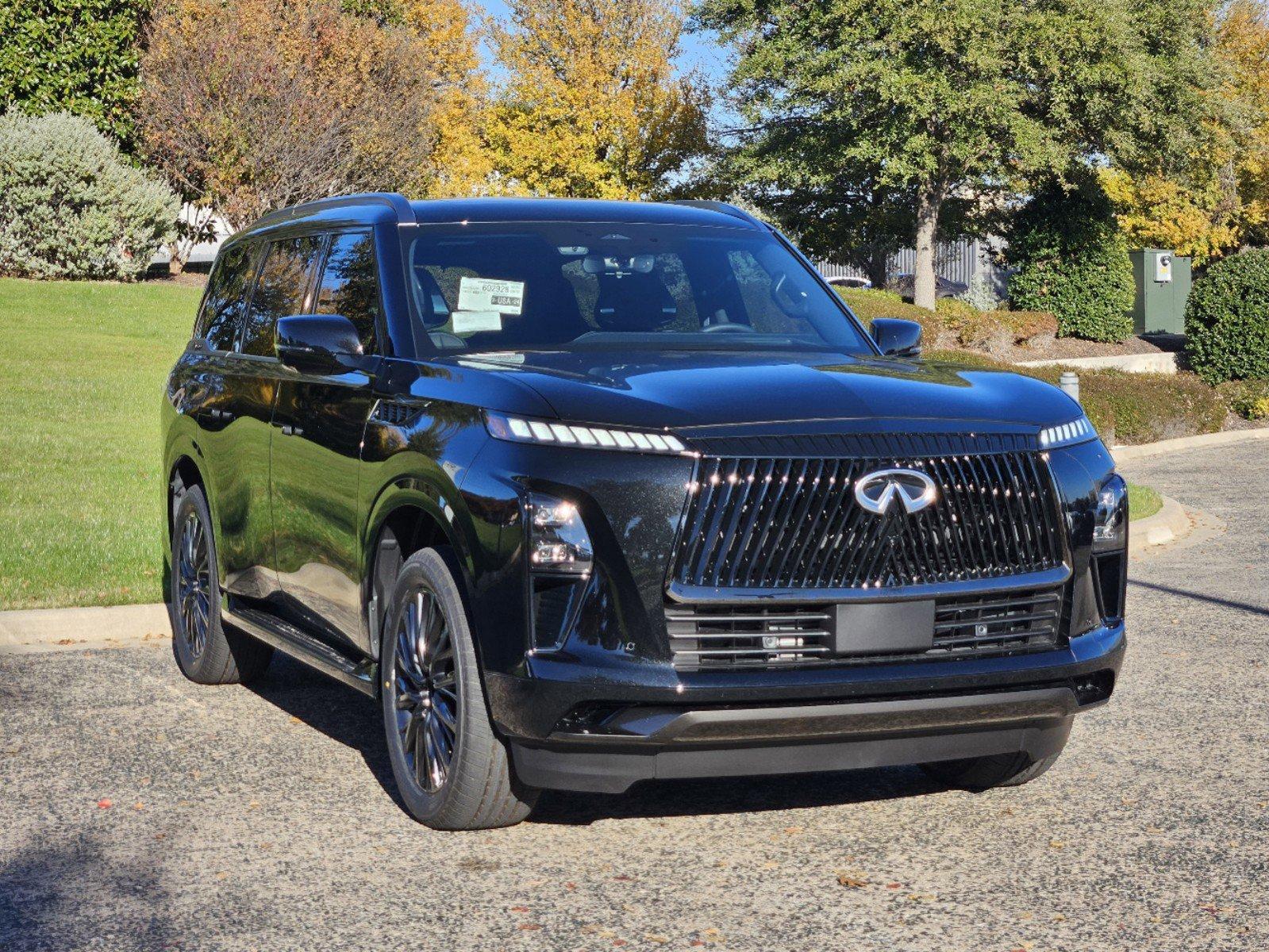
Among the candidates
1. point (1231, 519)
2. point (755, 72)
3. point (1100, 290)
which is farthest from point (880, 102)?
point (1231, 519)

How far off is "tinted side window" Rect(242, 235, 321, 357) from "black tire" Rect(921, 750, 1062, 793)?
317cm

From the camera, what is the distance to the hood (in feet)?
16.1

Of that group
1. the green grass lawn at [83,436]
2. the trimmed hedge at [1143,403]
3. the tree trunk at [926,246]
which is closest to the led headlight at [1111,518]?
the green grass lawn at [83,436]

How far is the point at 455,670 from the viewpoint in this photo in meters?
5.15

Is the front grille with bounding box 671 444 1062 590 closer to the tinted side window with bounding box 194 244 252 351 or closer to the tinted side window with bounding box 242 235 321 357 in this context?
the tinted side window with bounding box 242 235 321 357

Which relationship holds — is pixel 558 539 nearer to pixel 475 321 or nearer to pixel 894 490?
pixel 894 490

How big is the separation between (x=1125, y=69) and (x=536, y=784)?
32011 millimetres

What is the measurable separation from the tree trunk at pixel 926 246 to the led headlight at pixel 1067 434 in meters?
32.6

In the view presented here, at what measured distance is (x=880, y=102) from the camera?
34844 millimetres

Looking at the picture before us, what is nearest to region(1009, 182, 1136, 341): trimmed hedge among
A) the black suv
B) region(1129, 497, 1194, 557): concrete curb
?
region(1129, 497, 1194, 557): concrete curb

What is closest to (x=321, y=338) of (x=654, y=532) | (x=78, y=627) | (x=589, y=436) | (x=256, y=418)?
(x=256, y=418)

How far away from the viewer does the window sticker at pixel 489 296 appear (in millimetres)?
6082

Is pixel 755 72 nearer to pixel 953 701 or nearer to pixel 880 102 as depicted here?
pixel 880 102

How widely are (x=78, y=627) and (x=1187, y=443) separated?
18.3m
